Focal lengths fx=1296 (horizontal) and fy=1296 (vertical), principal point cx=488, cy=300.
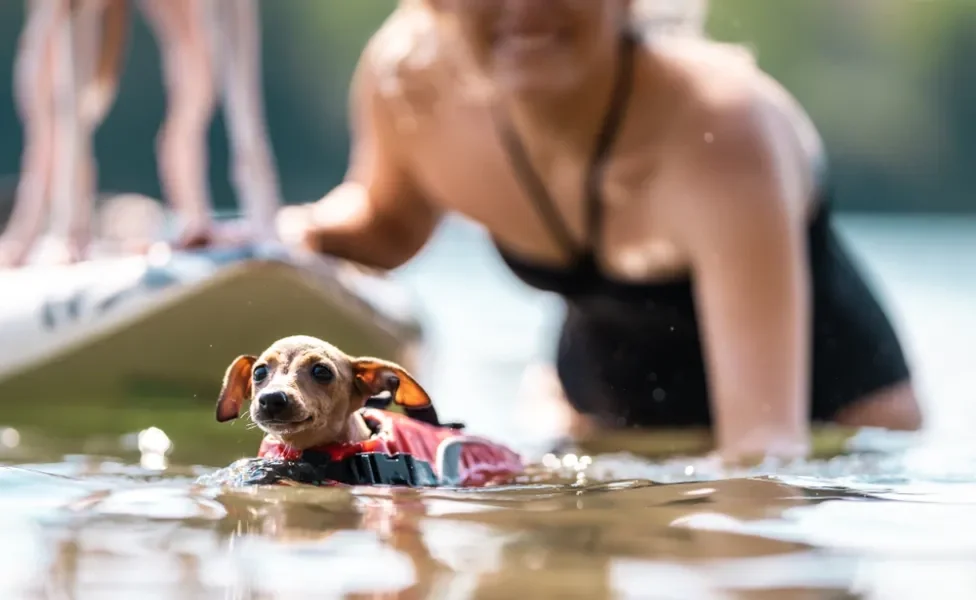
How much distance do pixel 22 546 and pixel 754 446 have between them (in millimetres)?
977

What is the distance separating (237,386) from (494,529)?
0.27 meters

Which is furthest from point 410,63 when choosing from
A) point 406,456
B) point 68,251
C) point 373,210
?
point 406,456

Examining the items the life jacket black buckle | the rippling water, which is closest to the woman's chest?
the rippling water

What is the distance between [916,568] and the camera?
888 mm

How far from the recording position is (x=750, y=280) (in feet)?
5.46

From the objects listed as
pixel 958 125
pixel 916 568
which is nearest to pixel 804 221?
pixel 916 568

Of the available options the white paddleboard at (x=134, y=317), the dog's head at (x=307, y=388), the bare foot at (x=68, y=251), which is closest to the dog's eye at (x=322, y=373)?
the dog's head at (x=307, y=388)

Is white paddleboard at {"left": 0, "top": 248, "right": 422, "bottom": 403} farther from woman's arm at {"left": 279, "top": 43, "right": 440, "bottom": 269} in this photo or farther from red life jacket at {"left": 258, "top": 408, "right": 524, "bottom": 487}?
red life jacket at {"left": 258, "top": 408, "right": 524, "bottom": 487}

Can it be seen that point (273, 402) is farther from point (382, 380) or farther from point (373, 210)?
point (373, 210)

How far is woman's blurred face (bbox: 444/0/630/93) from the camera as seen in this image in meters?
1.67

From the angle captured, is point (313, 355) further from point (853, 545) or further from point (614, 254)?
point (614, 254)

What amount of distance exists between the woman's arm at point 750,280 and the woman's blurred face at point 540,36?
0.61ft

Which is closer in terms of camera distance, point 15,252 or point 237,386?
point 237,386

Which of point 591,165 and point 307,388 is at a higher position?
point 591,165
